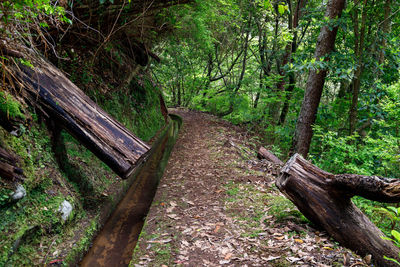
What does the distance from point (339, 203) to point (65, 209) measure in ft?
13.4

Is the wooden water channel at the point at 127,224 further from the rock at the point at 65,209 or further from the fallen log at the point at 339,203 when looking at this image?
the fallen log at the point at 339,203

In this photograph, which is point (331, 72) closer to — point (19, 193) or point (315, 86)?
point (315, 86)

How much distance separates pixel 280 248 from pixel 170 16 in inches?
287

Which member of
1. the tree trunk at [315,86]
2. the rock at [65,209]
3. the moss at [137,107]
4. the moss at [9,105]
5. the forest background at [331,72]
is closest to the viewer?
the moss at [9,105]

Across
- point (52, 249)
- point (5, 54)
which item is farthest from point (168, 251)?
point (5, 54)

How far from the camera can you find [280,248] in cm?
308

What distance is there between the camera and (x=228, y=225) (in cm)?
404

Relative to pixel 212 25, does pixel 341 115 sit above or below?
below

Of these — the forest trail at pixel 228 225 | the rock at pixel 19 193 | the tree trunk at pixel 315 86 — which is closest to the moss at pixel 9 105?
the rock at pixel 19 193

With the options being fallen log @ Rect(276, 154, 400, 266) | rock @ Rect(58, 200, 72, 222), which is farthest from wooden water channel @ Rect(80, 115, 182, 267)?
fallen log @ Rect(276, 154, 400, 266)

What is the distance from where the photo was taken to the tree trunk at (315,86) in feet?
20.9

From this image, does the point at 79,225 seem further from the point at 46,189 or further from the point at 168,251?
the point at 168,251

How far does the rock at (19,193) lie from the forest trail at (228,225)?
177cm

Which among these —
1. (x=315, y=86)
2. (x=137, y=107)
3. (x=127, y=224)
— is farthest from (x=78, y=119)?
(x=315, y=86)
